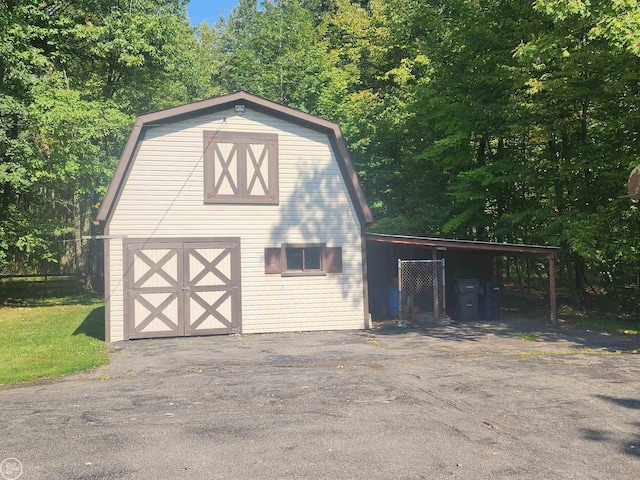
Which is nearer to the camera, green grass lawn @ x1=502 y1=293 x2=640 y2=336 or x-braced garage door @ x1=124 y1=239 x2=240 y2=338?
x-braced garage door @ x1=124 y1=239 x2=240 y2=338

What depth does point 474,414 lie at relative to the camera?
278 inches

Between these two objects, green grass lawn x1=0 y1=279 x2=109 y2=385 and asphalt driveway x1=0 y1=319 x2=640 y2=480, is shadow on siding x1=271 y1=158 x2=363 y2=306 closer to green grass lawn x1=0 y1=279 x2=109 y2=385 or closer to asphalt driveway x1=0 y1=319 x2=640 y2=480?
asphalt driveway x1=0 y1=319 x2=640 y2=480

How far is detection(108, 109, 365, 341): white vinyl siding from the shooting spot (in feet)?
46.6

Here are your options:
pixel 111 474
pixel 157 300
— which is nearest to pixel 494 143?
pixel 157 300

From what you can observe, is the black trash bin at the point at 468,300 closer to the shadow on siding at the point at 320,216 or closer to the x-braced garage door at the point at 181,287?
the shadow on siding at the point at 320,216

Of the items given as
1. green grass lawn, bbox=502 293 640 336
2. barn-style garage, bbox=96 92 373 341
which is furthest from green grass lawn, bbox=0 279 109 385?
green grass lawn, bbox=502 293 640 336

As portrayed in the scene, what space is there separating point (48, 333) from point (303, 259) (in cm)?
754

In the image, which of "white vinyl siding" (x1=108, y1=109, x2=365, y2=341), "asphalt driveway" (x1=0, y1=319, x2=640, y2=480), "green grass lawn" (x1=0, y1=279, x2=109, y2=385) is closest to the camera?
"asphalt driveway" (x1=0, y1=319, x2=640, y2=480)

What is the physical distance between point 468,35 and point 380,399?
17855 mm

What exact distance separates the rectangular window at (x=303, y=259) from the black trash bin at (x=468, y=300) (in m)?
4.26

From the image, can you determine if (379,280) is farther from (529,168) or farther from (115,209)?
(115,209)

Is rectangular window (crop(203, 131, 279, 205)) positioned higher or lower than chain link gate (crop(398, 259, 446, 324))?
higher

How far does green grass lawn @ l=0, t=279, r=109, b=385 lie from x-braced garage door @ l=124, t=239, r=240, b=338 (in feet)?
4.60

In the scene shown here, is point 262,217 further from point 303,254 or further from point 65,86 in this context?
point 65,86
